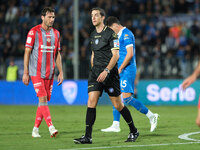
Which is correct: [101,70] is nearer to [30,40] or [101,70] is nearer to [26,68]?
[26,68]

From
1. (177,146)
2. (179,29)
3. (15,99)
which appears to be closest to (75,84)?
(15,99)

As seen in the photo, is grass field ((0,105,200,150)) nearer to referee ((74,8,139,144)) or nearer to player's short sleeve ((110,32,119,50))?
referee ((74,8,139,144))

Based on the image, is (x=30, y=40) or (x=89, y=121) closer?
(x=89, y=121)

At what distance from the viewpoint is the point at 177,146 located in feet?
25.4

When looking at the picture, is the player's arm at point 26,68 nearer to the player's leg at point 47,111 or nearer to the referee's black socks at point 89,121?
the player's leg at point 47,111

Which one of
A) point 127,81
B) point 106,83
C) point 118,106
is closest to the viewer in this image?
point 106,83

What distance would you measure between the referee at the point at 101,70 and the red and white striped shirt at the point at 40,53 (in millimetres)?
1164

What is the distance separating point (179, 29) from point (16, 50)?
7793mm

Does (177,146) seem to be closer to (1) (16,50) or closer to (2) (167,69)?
(2) (167,69)

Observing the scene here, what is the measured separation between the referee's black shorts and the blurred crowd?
12438 millimetres

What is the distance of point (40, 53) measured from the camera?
921 centimetres

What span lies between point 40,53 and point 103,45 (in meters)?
1.49

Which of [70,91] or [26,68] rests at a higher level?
[26,68]

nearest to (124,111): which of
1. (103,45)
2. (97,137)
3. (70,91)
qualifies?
(97,137)
